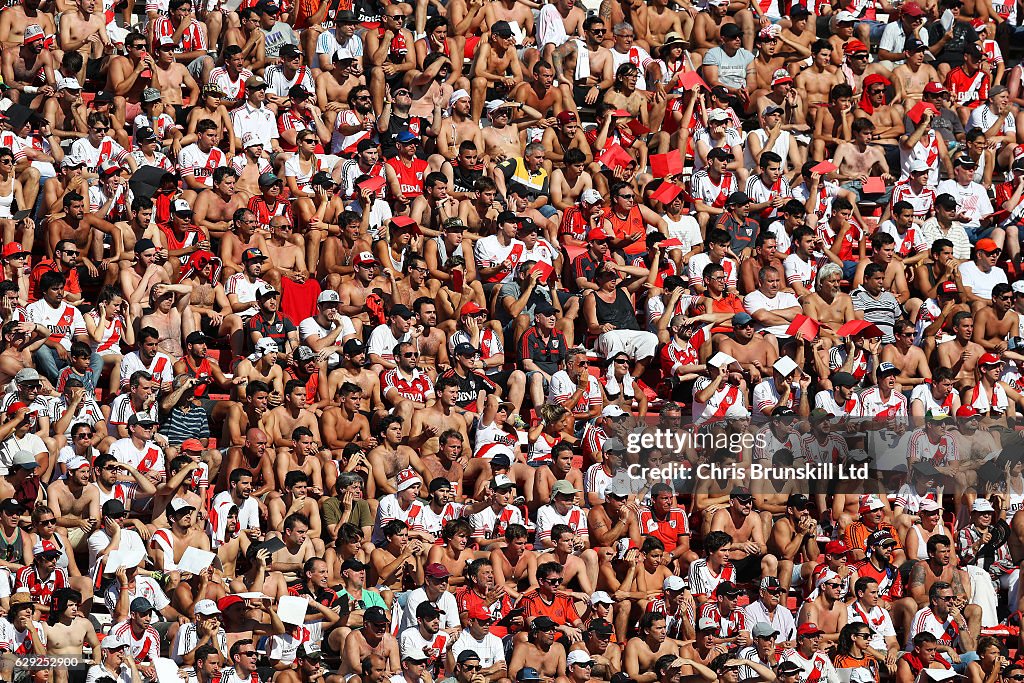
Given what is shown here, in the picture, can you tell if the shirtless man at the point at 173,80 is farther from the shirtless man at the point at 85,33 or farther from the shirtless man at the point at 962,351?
the shirtless man at the point at 962,351

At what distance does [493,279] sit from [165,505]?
11.7 ft

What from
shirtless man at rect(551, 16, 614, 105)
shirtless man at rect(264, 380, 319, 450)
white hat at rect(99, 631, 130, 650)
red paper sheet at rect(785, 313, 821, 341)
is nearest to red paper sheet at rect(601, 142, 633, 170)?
shirtless man at rect(551, 16, 614, 105)

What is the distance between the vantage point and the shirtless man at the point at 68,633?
621 inches

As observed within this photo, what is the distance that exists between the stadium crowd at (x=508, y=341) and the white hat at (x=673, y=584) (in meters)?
0.02

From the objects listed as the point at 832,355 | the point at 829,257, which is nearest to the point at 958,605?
the point at 832,355

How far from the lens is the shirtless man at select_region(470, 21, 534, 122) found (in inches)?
805

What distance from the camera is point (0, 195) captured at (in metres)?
18.7

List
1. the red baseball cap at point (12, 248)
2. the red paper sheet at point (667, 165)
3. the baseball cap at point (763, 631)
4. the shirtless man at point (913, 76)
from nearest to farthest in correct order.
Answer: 1. the baseball cap at point (763, 631)
2. the red baseball cap at point (12, 248)
3. the red paper sheet at point (667, 165)
4. the shirtless man at point (913, 76)

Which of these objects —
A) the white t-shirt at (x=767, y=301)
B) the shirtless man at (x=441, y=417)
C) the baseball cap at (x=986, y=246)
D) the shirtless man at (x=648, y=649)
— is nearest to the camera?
the shirtless man at (x=648, y=649)

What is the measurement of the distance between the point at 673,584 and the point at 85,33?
711 centimetres

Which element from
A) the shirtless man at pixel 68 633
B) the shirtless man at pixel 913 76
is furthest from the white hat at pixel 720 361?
the shirtless man at pixel 68 633

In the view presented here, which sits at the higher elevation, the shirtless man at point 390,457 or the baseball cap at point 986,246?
the baseball cap at point 986,246

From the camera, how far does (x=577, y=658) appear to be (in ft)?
54.1

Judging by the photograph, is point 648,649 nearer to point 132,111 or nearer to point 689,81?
point 689,81
